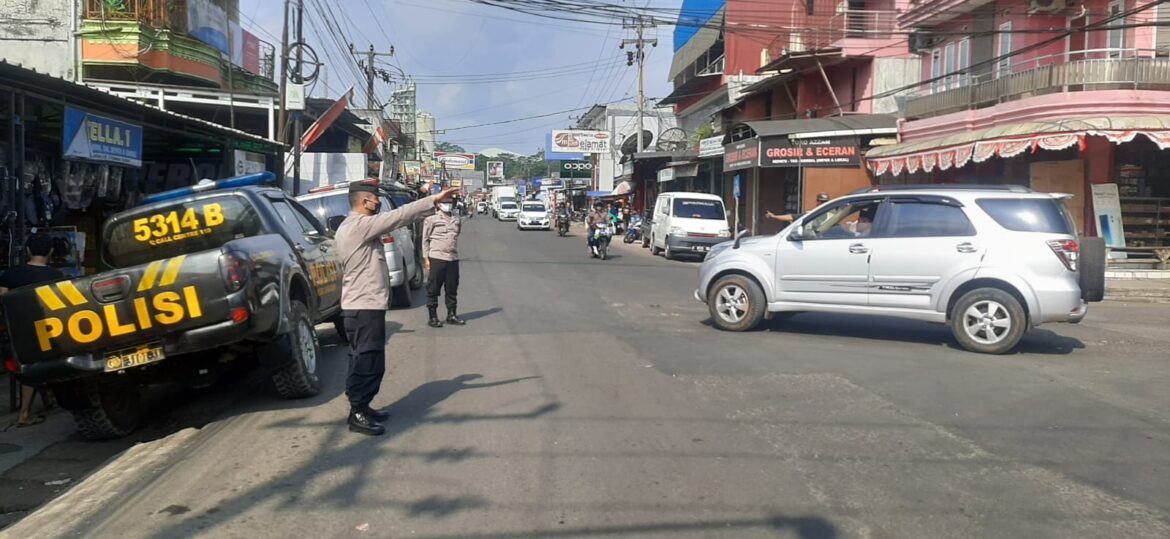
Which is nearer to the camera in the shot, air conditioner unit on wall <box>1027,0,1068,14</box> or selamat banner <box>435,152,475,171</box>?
air conditioner unit on wall <box>1027,0,1068,14</box>

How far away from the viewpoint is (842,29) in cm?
2830

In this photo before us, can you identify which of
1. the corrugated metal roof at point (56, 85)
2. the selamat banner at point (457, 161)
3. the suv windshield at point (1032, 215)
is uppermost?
the selamat banner at point (457, 161)

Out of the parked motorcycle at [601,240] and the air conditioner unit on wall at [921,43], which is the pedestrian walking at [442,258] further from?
the air conditioner unit on wall at [921,43]

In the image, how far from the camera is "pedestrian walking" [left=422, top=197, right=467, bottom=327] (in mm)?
11188

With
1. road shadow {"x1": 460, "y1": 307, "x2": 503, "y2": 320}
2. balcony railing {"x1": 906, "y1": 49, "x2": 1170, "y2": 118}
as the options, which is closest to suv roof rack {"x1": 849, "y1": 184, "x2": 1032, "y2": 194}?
Result: road shadow {"x1": 460, "y1": 307, "x2": 503, "y2": 320}

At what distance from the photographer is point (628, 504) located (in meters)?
4.57

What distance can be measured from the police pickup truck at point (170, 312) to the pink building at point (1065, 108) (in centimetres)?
1576

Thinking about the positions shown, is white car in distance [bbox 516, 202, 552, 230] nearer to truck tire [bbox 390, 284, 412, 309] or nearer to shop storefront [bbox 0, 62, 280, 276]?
shop storefront [bbox 0, 62, 280, 276]

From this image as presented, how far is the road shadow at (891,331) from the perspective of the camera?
32.1 ft

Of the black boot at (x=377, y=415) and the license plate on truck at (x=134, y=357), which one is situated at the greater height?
the license plate on truck at (x=134, y=357)

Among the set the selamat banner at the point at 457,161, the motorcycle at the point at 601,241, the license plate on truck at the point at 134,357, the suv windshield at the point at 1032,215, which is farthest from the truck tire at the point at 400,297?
the selamat banner at the point at 457,161

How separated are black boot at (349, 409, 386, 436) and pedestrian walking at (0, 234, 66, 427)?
2.77 meters

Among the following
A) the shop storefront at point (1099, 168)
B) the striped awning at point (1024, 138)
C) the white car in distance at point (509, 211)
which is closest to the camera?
the striped awning at point (1024, 138)

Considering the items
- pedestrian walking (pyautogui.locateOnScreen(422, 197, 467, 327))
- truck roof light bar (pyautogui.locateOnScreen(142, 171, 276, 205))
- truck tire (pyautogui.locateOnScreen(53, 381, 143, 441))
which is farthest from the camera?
pedestrian walking (pyautogui.locateOnScreen(422, 197, 467, 327))
